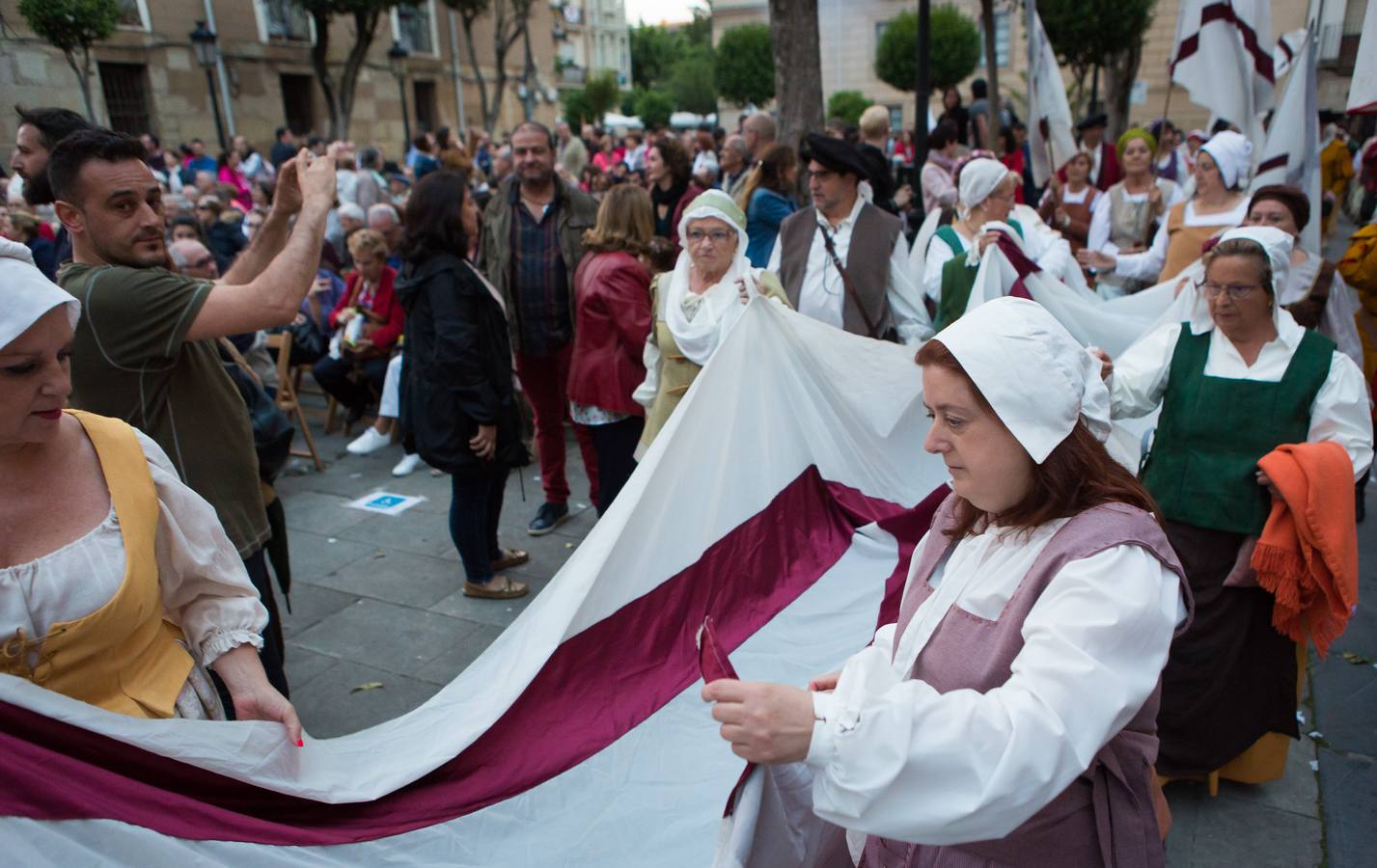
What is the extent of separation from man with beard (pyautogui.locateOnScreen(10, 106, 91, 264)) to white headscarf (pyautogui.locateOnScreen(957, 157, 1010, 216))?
401 cm

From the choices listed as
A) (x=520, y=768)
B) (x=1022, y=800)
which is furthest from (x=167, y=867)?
(x=1022, y=800)

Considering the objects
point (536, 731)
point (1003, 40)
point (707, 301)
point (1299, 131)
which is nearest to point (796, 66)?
point (1299, 131)

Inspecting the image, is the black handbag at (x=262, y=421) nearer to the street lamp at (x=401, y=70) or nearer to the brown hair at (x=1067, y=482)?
the brown hair at (x=1067, y=482)

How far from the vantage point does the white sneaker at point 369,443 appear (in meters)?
7.04

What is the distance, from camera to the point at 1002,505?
1.54 metres

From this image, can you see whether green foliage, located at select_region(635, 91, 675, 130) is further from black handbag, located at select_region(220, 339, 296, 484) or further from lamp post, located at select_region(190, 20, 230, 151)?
black handbag, located at select_region(220, 339, 296, 484)

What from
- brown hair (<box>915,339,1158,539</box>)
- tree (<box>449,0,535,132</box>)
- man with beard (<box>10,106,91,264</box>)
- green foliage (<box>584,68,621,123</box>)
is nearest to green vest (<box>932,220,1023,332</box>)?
brown hair (<box>915,339,1158,539</box>)

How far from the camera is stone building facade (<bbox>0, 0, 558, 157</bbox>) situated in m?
3.22

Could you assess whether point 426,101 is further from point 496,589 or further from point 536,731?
point 536,731

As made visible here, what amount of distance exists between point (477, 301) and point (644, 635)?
1.91 m

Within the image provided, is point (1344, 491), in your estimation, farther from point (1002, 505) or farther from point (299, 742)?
point (299, 742)

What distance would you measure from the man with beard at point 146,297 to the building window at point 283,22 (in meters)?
5.68

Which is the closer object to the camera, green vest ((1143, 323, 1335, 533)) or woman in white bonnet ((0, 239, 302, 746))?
woman in white bonnet ((0, 239, 302, 746))

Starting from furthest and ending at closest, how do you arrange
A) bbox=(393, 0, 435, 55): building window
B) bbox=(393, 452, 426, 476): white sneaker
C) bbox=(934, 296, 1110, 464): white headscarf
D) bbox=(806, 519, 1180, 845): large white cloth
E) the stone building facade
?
bbox=(393, 0, 435, 55): building window
bbox=(393, 452, 426, 476): white sneaker
the stone building facade
bbox=(934, 296, 1110, 464): white headscarf
bbox=(806, 519, 1180, 845): large white cloth
